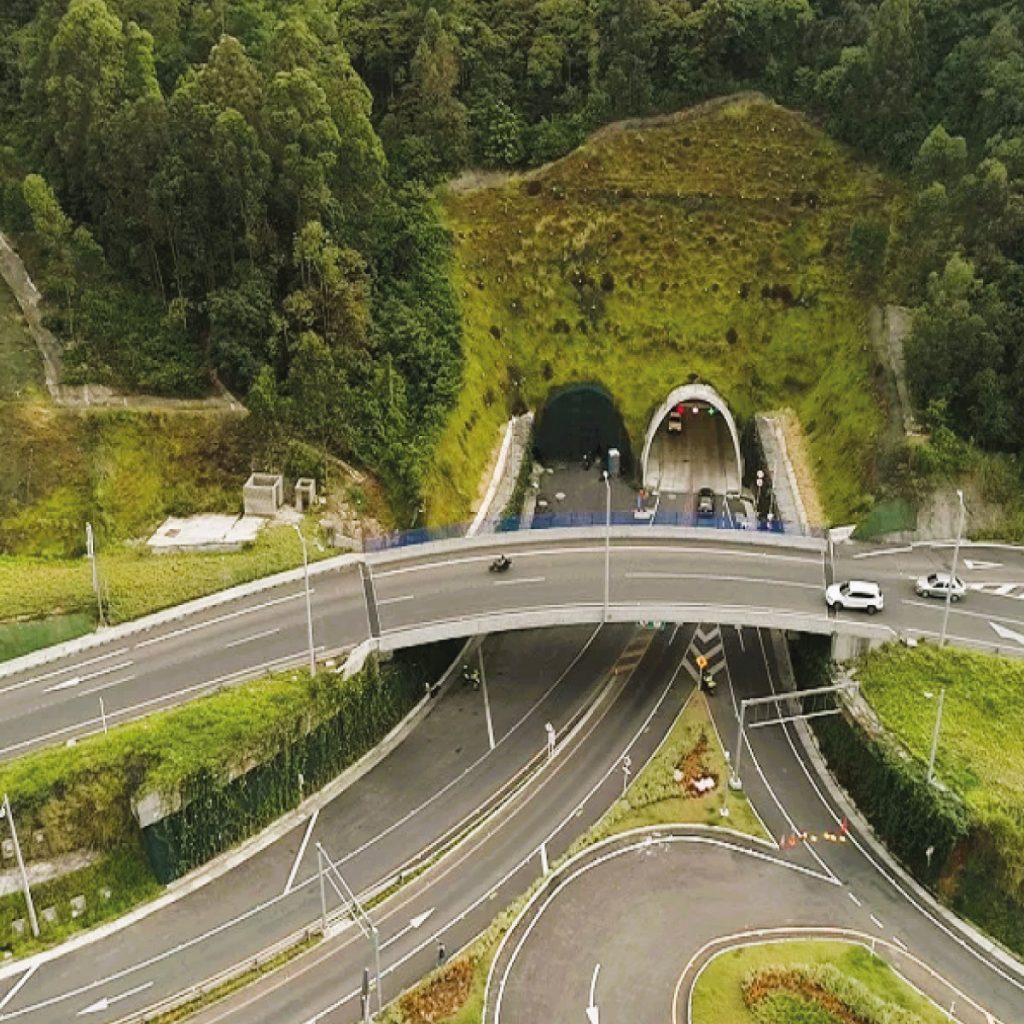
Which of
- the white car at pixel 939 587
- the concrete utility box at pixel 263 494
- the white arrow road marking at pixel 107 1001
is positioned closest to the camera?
the white arrow road marking at pixel 107 1001

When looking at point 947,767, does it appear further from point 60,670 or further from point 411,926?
point 60,670

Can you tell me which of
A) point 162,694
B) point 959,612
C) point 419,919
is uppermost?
point 959,612

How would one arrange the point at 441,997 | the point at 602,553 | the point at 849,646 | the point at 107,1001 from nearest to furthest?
the point at 441,997 < the point at 107,1001 < the point at 849,646 < the point at 602,553

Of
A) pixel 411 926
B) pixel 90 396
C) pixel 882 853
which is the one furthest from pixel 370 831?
pixel 90 396

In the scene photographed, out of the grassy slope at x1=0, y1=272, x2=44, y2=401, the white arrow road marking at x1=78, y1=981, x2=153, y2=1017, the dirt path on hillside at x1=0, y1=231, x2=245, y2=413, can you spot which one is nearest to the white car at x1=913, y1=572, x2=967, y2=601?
the dirt path on hillside at x1=0, y1=231, x2=245, y2=413

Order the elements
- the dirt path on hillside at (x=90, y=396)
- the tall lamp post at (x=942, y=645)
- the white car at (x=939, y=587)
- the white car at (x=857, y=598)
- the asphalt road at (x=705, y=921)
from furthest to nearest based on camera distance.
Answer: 1. the dirt path on hillside at (x=90, y=396)
2. the white car at (x=939, y=587)
3. the white car at (x=857, y=598)
4. the tall lamp post at (x=942, y=645)
5. the asphalt road at (x=705, y=921)

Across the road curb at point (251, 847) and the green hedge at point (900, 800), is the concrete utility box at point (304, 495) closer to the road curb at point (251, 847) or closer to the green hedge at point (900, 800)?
the road curb at point (251, 847)

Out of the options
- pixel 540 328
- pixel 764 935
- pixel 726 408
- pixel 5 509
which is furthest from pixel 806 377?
pixel 5 509

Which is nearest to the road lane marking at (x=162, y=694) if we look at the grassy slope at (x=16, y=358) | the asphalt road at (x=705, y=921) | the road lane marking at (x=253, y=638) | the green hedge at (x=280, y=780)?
the road lane marking at (x=253, y=638)

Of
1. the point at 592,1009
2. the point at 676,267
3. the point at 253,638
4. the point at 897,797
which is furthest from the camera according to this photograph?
the point at 676,267
